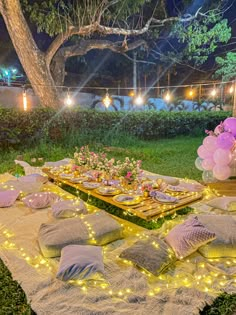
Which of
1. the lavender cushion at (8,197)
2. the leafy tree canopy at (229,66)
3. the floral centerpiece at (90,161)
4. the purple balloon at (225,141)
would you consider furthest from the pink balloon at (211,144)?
the leafy tree canopy at (229,66)

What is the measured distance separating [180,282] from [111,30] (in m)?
8.26

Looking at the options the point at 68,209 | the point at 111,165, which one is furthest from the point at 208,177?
the point at 68,209

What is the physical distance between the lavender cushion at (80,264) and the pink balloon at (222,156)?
2387mm

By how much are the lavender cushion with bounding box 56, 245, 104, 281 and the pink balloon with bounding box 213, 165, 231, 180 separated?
241cm

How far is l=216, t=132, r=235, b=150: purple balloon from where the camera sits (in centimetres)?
369

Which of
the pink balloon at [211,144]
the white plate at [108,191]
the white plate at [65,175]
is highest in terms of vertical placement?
the pink balloon at [211,144]

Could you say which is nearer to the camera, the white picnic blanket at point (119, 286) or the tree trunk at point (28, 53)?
the white picnic blanket at point (119, 286)

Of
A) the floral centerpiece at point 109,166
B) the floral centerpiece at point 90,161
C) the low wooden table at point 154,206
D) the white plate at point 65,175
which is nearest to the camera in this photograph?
the low wooden table at point 154,206

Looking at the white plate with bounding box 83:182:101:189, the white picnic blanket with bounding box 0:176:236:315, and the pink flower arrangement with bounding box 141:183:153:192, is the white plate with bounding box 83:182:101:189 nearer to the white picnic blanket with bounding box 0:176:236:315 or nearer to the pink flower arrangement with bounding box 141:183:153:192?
the pink flower arrangement with bounding box 141:183:153:192

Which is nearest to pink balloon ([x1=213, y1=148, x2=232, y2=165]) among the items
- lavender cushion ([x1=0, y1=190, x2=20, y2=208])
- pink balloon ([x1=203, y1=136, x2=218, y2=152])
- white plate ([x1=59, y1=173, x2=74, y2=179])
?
pink balloon ([x1=203, y1=136, x2=218, y2=152])

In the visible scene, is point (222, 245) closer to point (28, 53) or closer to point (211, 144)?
point (211, 144)

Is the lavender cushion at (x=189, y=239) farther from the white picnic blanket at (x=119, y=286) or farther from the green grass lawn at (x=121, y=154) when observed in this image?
the green grass lawn at (x=121, y=154)

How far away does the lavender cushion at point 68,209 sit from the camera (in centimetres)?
296

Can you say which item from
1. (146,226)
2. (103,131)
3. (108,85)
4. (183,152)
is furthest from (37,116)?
(108,85)
